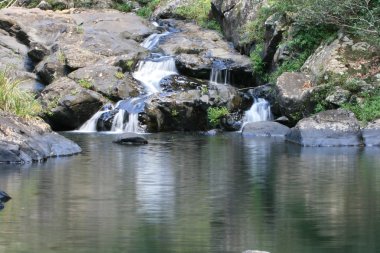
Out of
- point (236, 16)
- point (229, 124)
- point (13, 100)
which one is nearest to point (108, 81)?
point (229, 124)

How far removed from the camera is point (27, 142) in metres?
21.1

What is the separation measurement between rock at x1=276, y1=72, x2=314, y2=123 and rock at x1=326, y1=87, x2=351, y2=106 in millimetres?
894

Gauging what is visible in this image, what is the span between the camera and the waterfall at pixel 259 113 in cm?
3109

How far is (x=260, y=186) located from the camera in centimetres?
1669

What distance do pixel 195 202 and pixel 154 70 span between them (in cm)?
2001

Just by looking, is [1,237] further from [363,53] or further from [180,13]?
[180,13]

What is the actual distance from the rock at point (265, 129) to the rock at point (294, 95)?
556mm

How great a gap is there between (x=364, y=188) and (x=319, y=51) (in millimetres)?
14574

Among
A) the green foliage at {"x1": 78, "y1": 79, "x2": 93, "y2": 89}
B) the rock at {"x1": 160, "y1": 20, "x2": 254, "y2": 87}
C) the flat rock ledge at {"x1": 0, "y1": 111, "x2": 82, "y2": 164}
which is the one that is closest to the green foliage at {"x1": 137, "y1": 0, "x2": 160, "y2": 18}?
the rock at {"x1": 160, "y1": 20, "x2": 254, "y2": 87}

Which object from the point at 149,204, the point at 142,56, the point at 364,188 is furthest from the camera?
the point at 142,56

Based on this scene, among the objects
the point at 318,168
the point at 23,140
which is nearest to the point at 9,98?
the point at 23,140

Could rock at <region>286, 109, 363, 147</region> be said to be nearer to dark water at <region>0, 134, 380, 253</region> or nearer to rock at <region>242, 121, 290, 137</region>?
dark water at <region>0, 134, 380, 253</region>

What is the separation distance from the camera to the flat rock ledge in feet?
66.8

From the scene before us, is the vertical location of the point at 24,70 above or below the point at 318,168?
above
